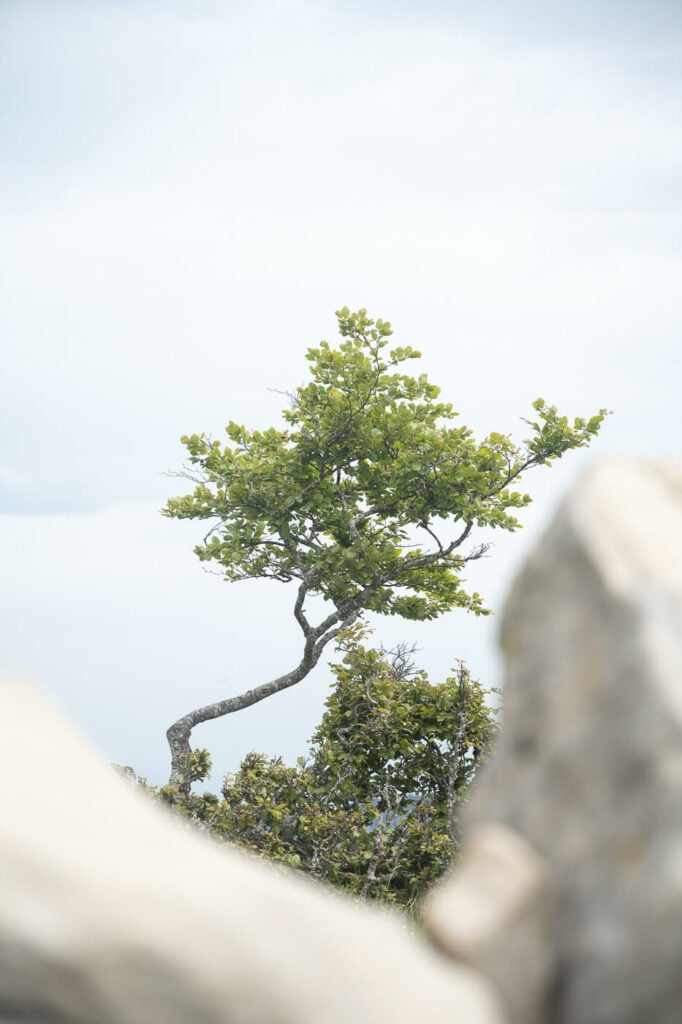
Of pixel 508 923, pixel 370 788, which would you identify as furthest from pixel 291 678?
pixel 508 923

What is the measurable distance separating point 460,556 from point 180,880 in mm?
10264

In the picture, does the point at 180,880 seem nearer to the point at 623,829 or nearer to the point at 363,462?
the point at 623,829

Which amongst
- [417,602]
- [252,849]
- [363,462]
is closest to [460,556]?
[417,602]

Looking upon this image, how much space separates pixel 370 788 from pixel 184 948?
331 inches

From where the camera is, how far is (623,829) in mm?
2316

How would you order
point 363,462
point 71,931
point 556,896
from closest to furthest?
point 71,931, point 556,896, point 363,462

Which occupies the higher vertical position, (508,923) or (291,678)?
(291,678)

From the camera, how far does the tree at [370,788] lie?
946 cm

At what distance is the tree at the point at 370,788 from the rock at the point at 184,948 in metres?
7.19

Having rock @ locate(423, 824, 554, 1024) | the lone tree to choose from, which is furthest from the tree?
rock @ locate(423, 824, 554, 1024)

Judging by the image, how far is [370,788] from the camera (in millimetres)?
10359

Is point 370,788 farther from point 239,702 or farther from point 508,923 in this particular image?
point 508,923

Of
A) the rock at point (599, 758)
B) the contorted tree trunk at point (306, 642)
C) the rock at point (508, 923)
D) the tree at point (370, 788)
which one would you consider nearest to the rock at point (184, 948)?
the rock at point (508, 923)

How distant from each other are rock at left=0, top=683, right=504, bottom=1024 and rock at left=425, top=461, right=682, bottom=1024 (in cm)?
28
